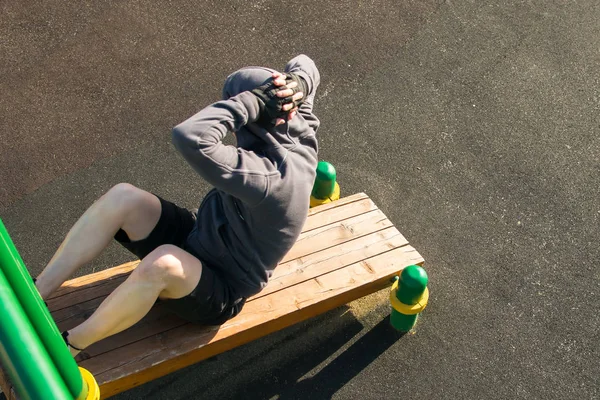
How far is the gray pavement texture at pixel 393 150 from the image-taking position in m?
4.13

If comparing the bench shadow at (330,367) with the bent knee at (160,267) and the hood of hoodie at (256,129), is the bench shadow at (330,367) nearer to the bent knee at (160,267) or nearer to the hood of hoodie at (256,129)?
the bent knee at (160,267)

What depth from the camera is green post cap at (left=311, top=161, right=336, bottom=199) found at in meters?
4.64

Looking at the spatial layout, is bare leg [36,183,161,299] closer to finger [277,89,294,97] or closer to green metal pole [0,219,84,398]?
finger [277,89,294,97]

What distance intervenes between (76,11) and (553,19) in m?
4.64

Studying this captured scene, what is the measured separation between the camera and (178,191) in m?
5.02

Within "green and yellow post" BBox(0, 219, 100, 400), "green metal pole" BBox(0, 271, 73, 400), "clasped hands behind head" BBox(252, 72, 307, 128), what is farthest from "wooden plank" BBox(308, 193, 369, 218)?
"green metal pole" BBox(0, 271, 73, 400)

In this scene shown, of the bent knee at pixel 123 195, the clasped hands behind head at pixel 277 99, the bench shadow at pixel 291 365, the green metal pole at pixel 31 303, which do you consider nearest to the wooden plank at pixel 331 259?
the bench shadow at pixel 291 365

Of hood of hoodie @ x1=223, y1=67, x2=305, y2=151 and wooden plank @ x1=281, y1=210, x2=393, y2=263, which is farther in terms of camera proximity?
wooden plank @ x1=281, y1=210, x2=393, y2=263

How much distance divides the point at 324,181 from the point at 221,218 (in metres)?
1.32

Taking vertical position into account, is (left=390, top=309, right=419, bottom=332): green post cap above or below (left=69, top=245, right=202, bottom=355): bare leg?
below

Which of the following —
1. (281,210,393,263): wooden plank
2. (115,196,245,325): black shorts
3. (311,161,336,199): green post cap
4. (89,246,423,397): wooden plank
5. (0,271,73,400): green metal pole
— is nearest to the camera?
(0,271,73,400): green metal pole

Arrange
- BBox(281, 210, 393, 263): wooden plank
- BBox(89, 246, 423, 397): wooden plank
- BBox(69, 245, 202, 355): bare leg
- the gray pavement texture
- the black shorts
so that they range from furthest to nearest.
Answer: BBox(281, 210, 393, 263): wooden plank < the gray pavement texture < BBox(89, 246, 423, 397): wooden plank < the black shorts < BBox(69, 245, 202, 355): bare leg

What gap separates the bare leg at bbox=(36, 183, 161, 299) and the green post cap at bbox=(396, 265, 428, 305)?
1548 mm

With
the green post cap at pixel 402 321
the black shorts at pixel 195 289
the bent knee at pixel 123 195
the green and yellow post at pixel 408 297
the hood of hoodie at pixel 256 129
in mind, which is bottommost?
the green post cap at pixel 402 321
